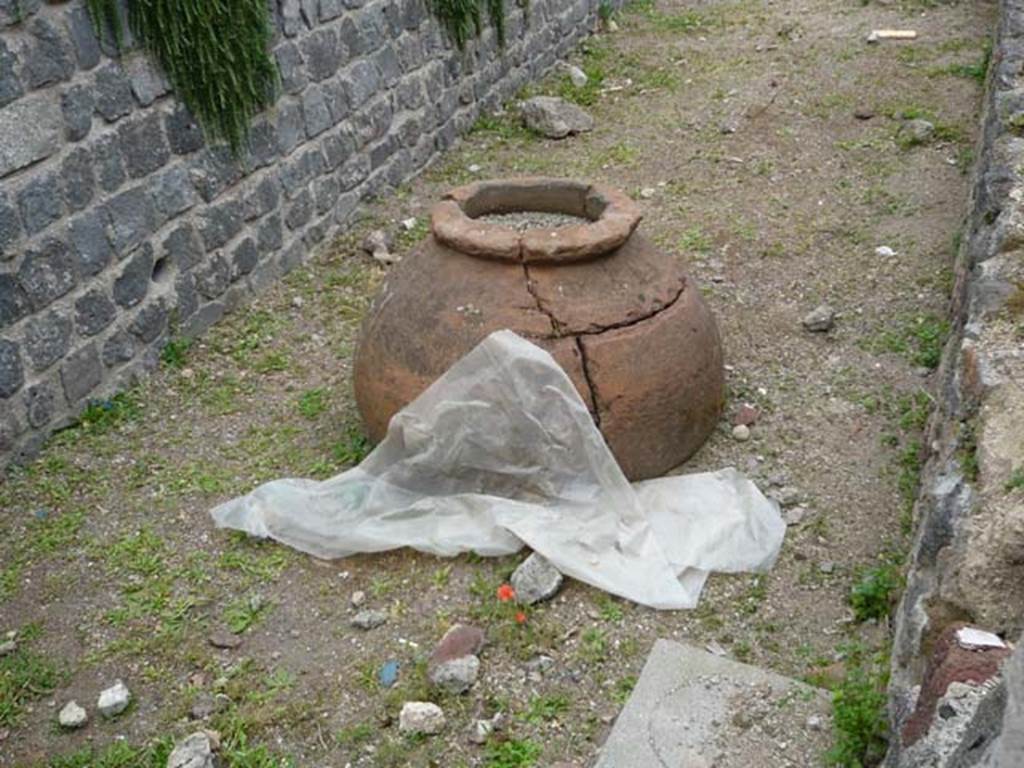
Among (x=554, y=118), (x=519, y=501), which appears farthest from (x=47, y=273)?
(x=554, y=118)

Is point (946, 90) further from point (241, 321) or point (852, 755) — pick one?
point (852, 755)

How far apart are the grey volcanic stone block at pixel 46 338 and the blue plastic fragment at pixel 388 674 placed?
1.77 m

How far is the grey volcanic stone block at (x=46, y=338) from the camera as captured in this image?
3705 millimetres

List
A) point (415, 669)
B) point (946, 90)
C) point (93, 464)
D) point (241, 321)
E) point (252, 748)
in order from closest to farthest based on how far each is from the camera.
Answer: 1. point (252, 748)
2. point (415, 669)
3. point (93, 464)
4. point (241, 321)
5. point (946, 90)

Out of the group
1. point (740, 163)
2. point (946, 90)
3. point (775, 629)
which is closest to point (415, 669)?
point (775, 629)

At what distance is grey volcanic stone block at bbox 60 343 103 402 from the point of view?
153 inches

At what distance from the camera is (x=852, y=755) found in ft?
7.63

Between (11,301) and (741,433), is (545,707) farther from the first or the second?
(11,301)

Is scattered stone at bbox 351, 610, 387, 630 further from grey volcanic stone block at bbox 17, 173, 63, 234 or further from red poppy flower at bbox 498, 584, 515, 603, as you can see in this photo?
grey volcanic stone block at bbox 17, 173, 63, 234

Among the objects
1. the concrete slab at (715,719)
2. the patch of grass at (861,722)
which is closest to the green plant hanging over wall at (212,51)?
the concrete slab at (715,719)

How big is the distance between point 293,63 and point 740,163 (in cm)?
266

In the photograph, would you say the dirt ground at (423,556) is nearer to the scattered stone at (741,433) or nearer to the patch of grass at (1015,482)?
the scattered stone at (741,433)

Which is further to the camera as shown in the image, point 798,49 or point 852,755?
point 798,49

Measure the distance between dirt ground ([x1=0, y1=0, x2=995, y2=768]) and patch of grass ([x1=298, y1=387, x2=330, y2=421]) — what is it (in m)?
0.01
